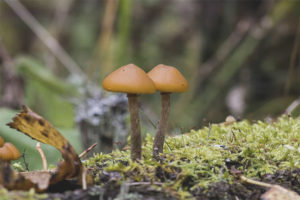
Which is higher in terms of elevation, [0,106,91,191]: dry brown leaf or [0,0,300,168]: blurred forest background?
[0,0,300,168]: blurred forest background

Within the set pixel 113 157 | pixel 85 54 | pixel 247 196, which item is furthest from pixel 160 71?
pixel 85 54

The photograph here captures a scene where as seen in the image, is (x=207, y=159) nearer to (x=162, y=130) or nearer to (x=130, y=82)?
(x=162, y=130)

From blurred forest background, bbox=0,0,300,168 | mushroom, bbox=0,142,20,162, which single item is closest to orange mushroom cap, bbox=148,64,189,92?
mushroom, bbox=0,142,20,162

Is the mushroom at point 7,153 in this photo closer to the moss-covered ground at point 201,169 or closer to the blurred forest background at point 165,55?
the moss-covered ground at point 201,169

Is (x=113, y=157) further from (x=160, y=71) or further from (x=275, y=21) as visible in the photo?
(x=275, y=21)

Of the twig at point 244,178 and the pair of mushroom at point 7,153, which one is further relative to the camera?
the pair of mushroom at point 7,153

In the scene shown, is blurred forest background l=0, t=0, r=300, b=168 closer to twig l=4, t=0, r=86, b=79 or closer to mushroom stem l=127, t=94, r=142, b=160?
twig l=4, t=0, r=86, b=79

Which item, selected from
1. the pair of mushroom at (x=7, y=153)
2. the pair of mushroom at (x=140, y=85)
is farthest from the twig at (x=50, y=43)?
the pair of mushroom at (x=140, y=85)
